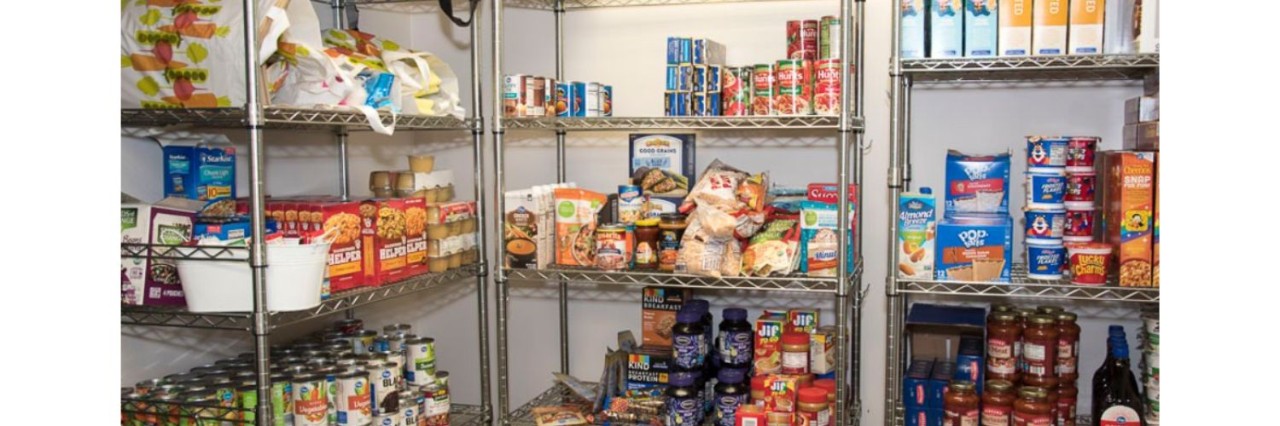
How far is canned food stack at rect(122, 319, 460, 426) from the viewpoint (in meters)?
2.32

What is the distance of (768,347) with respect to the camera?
2.92 metres

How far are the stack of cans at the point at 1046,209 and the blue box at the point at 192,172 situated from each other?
2087 mm

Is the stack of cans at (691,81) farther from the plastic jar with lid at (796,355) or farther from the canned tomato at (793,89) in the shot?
the plastic jar with lid at (796,355)

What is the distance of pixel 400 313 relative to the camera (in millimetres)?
3666

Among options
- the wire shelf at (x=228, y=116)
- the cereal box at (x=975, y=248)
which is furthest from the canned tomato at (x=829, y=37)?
the wire shelf at (x=228, y=116)

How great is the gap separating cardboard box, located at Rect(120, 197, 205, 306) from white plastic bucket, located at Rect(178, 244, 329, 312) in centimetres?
5

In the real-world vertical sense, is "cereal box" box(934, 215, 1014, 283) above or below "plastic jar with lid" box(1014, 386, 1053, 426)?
above

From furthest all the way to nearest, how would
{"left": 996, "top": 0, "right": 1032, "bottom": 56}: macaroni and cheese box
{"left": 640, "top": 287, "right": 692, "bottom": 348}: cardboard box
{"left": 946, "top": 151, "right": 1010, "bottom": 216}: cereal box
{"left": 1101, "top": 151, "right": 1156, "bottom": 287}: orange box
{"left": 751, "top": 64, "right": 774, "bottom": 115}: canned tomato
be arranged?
{"left": 640, "top": 287, "right": 692, "bottom": 348}: cardboard box → {"left": 751, "top": 64, "right": 774, "bottom": 115}: canned tomato → {"left": 946, "top": 151, "right": 1010, "bottom": 216}: cereal box → {"left": 996, "top": 0, "right": 1032, "bottom": 56}: macaroni and cheese box → {"left": 1101, "top": 151, "right": 1156, "bottom": 287}: orange box

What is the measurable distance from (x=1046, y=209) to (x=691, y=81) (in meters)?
1.00

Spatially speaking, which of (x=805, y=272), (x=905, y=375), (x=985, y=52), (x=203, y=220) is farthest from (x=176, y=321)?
(x=985, y=52)

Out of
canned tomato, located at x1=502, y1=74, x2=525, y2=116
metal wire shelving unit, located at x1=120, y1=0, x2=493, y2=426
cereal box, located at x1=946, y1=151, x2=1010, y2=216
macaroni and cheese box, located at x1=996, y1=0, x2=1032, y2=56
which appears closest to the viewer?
metal wire shelving unit, located at x1=120, y1=0, x2=493, y2=426

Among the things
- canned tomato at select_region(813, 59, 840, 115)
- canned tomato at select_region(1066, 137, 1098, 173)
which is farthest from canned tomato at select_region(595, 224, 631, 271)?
canned tomato at select_region(1066, 137, 1098, 173)

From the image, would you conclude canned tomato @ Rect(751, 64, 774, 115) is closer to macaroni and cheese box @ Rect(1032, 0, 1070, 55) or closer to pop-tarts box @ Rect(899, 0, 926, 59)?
pop-tarts box @ Rect(899, 0, 926, 59)

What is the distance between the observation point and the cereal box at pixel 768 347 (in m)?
2.92
